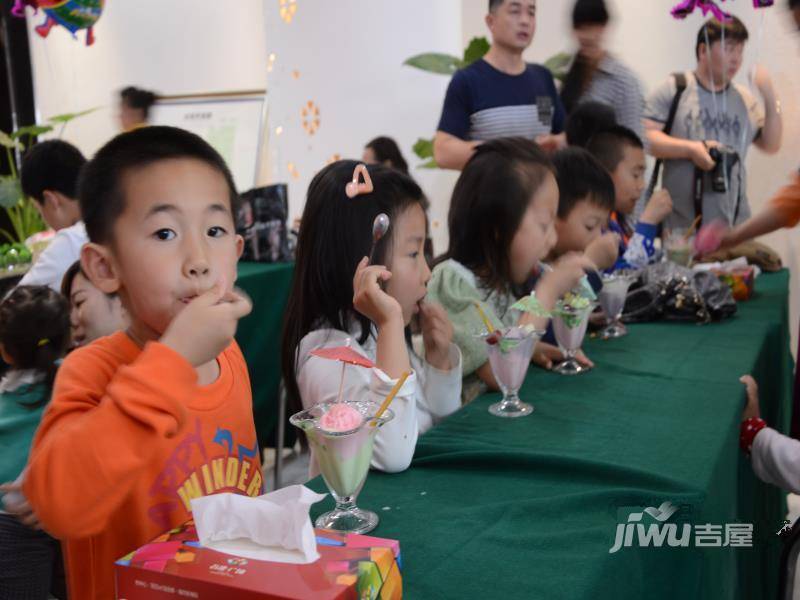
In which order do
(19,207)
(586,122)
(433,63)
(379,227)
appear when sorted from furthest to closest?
(19,207), (433,63), (586,122), (379,227)

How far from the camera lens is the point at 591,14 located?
3.25m

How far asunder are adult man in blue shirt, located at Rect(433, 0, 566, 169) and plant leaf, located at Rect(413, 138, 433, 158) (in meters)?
1.27

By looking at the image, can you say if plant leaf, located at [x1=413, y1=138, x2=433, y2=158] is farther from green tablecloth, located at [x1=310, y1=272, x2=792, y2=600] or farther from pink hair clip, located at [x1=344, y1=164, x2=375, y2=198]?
pink hair clip, located at [x1=344, y1=164, x2=375, y2=198]

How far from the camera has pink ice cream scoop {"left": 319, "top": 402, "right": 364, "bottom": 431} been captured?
2.83ft

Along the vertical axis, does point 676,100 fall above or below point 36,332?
above

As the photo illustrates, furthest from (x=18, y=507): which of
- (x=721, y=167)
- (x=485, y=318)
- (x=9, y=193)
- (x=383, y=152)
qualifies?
(x=9, y=193)

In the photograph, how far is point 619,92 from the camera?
131 inches

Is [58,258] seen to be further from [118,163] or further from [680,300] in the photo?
[680,300]

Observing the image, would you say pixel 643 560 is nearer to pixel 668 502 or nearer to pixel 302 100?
pixel 668 502

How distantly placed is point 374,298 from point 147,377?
469mm

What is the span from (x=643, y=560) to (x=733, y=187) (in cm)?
293

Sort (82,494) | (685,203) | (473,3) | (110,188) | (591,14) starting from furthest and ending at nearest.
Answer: (473,3) < (685,203) < (591,14) < (110,188) < (82,494)

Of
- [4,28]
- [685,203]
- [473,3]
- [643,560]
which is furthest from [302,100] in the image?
[643,560]

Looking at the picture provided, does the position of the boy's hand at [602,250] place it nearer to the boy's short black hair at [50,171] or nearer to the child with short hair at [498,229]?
the child with short hair at [498,229]
